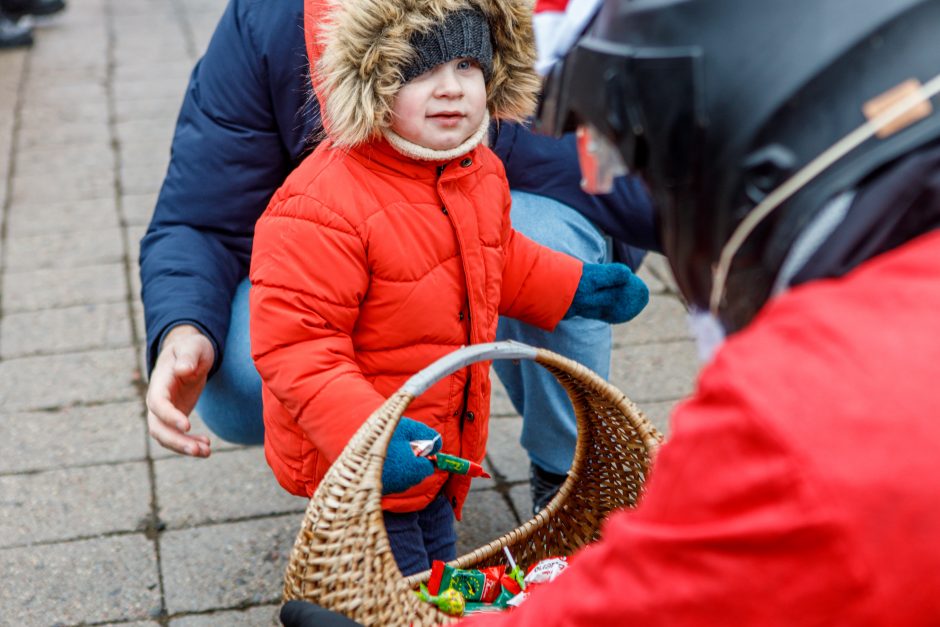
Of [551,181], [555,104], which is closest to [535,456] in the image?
[551,181]

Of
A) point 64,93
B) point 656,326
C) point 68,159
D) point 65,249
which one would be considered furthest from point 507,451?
point 64,93

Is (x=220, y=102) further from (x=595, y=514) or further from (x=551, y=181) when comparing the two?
(x=595, y=514)

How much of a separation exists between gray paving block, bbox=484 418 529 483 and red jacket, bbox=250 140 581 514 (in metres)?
0.64

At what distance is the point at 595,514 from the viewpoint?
222cm

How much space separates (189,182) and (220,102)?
0.56 ft

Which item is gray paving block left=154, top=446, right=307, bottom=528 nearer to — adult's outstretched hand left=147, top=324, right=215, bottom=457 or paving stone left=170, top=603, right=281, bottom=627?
paving stone left=170, top=603, right=281, bottom=627

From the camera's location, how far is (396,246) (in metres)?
2.07

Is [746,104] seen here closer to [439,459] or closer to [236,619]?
[439,459]

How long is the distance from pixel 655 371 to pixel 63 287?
6.33ft

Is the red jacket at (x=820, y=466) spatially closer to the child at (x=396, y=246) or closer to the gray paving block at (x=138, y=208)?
the child at (x=396, y=246)

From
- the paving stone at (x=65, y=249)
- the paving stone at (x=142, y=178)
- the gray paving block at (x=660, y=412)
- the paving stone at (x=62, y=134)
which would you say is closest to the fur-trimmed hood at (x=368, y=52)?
the gray paving block at (x=660, y=412)

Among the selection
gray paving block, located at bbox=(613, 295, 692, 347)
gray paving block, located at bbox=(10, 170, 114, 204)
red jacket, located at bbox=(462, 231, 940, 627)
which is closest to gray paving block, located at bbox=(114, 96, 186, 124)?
gray paving block, located at bbox=(10, 170, 114, 204)

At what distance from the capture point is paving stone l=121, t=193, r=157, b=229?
432cm

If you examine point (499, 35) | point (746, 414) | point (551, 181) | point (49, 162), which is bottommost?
point (49, 162)
